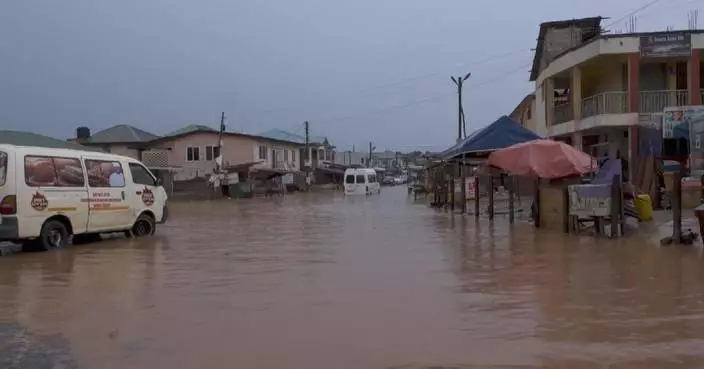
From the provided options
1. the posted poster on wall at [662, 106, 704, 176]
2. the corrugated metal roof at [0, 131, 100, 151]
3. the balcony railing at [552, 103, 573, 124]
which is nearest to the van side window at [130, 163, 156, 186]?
the posted poster on wall at [662, 106, 704, 176]

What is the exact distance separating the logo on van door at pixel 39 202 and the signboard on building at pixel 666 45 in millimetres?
20526

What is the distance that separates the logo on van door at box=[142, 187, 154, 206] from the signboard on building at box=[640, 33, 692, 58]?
17.9m

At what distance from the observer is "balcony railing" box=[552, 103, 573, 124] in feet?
100

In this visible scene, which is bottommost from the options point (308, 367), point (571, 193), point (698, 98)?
point (308, 367)

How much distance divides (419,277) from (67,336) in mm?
4728

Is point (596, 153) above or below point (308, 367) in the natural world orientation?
above

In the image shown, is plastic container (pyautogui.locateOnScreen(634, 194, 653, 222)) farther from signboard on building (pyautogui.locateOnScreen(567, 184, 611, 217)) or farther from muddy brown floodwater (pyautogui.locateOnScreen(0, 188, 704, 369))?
muddy brown floodwater (pyautogui.locateOnScreen(0, 188, 704, 369))

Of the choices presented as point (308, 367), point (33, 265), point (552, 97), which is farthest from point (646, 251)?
point (552, 97)

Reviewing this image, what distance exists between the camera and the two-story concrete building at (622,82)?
25.1m

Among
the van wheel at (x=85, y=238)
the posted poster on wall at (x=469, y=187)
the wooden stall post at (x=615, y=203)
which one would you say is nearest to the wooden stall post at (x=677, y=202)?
the wooden stall post at (x=615, y=203)

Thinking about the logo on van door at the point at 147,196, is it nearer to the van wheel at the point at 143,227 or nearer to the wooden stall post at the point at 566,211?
the van wheel at the point at 143,227

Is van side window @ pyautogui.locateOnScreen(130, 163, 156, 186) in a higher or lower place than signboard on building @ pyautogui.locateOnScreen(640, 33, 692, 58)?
lower

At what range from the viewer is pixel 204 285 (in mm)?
9234

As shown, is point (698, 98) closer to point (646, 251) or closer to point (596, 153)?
point (596, 153)
